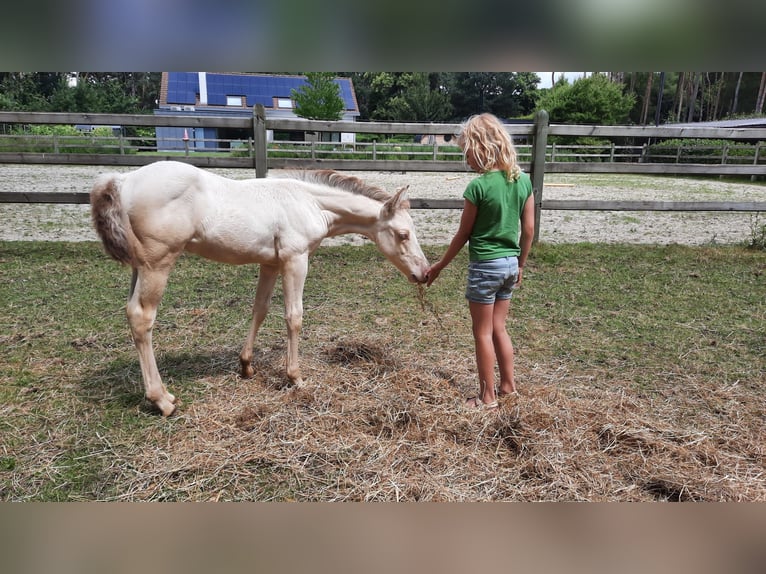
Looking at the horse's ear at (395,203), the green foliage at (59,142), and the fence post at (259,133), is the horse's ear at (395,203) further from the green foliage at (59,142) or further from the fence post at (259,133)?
the green foliage at (59,142)

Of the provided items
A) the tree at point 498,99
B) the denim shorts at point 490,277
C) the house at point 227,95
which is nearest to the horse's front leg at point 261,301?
the denim shorts at point 490,277

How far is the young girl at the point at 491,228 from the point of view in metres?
3.14

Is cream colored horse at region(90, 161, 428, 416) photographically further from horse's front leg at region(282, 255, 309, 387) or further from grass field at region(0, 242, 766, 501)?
grass field at region(0, 242, 766, 501)

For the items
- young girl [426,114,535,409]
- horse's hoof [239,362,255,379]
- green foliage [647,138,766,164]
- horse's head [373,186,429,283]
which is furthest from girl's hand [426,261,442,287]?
green foliage [647,138,766,164]

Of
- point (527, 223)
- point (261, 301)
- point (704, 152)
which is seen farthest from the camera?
point (704, 152)

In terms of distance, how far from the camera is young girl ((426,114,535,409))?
3.14m

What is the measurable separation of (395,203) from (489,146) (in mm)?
903

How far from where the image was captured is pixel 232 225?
3.39 meters

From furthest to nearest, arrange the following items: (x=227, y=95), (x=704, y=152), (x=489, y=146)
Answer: (x=227, y=95), (x=704, y=152), (x=489, y=146)

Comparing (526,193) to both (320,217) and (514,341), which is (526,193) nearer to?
(320,217)

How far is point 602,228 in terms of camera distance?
1112 cm

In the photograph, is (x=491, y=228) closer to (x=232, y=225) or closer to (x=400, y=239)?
(x=400, y=239)

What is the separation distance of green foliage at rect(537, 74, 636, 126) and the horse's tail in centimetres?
3961

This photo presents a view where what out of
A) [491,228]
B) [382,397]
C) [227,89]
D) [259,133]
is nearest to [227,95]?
[227,89]
